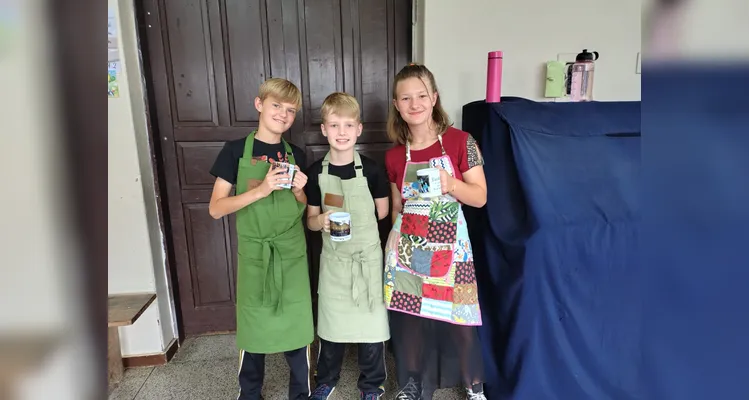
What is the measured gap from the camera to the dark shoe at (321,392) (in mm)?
Answer: 1781

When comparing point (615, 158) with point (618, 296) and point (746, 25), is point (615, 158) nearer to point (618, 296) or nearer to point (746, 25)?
point (618, 296)

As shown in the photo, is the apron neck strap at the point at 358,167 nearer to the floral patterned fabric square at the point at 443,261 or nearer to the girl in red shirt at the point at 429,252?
the girl in red shirt at the point at 429,252

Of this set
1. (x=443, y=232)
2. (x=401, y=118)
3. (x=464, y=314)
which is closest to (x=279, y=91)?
(x=401, y=118)

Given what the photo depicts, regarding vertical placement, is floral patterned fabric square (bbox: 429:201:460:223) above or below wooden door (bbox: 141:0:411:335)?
below

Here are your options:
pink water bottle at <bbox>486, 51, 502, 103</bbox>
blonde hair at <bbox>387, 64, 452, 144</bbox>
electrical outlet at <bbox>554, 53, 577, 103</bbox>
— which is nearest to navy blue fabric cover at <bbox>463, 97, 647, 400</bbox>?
pink water bottle at <bbox>486, 51, 502, 103</bbox>

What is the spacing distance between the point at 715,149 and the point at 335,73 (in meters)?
2.03

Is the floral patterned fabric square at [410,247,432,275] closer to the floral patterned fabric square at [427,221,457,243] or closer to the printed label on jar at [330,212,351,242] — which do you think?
the floral patterned fabric square at [427,221,457,243]

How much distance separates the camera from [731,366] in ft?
0.81

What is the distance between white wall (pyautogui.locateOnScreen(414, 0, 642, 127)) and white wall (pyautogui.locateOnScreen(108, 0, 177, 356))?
4.30 feet

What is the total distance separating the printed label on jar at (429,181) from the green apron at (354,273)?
33 centimetres

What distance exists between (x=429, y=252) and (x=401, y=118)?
1.87 feet

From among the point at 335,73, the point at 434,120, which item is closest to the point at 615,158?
the point at 434,120

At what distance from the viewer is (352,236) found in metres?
1.67

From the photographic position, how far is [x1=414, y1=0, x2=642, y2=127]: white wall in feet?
6.22
